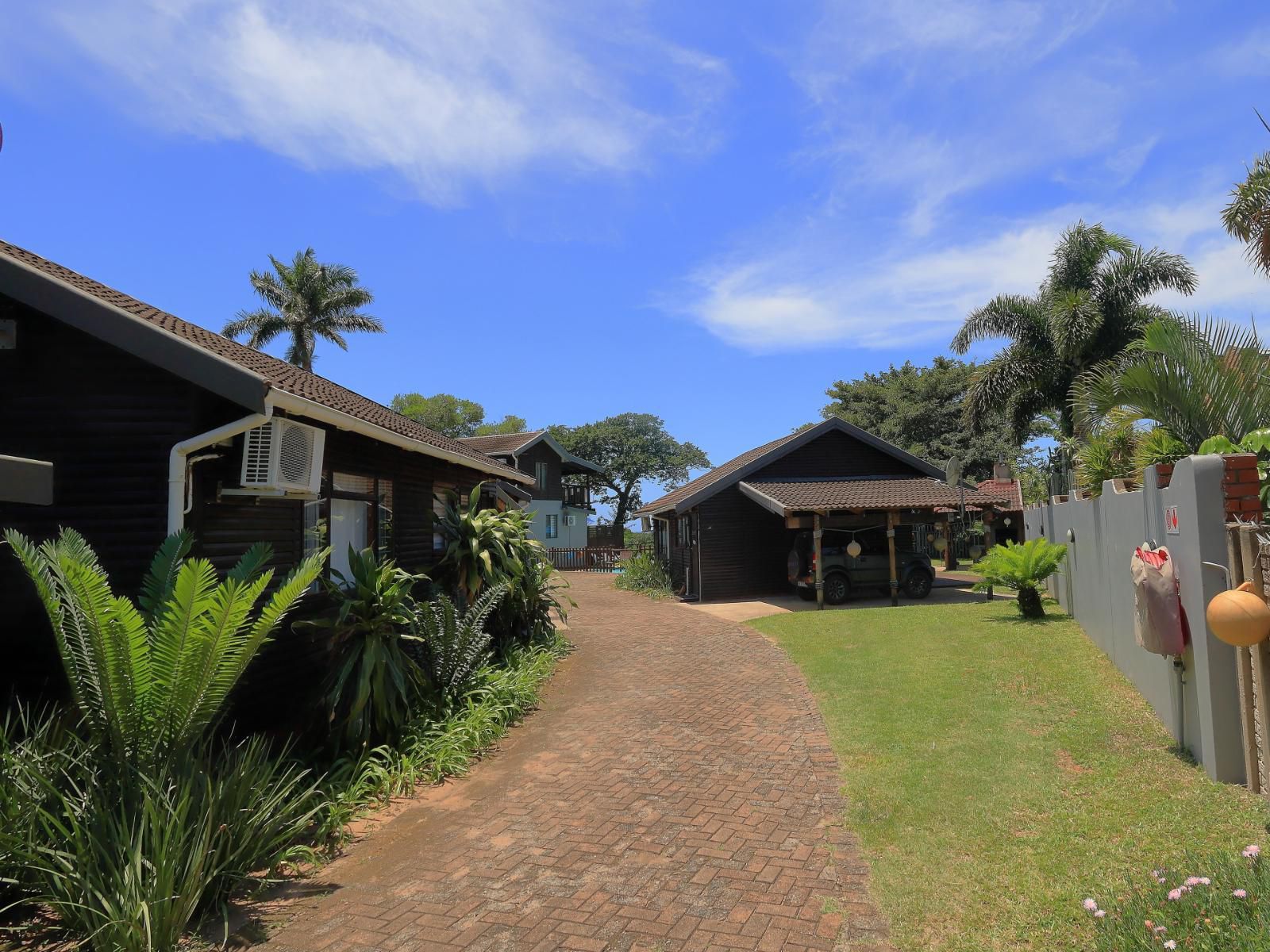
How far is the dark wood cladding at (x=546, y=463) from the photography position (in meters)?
37.8

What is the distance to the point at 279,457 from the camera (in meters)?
6.20

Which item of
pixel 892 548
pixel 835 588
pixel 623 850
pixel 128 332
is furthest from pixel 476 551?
pixel 892 548

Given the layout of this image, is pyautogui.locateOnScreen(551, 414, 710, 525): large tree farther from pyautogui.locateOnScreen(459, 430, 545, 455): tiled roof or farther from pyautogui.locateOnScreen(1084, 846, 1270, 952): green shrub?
pyautogui.locateOnScreen(1084, 846, 1270, 952): green shrub

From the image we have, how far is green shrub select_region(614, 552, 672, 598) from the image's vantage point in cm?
2255

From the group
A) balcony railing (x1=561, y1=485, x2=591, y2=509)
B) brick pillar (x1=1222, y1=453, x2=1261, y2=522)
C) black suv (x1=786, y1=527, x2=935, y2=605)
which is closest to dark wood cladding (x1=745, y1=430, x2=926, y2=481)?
black suv (x1=786, y1=527, x2=935, y2=605)

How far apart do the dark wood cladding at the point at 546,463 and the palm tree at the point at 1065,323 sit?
20.7m

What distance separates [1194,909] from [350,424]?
6708mm

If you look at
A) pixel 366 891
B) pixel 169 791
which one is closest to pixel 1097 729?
pixel 366 891

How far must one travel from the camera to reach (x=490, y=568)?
1022 centimetres

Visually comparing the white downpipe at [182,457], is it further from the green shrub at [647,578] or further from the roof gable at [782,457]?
the green shrub at [647,578]

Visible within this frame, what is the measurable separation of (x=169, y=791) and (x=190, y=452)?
2.85 meters

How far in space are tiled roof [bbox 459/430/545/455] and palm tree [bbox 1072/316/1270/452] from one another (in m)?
30.1

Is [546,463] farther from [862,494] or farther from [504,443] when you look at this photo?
[862,494]

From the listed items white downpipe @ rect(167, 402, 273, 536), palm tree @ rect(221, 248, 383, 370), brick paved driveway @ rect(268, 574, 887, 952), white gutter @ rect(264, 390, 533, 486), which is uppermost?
palm tree @ rect(221, 248, 383, 370)
